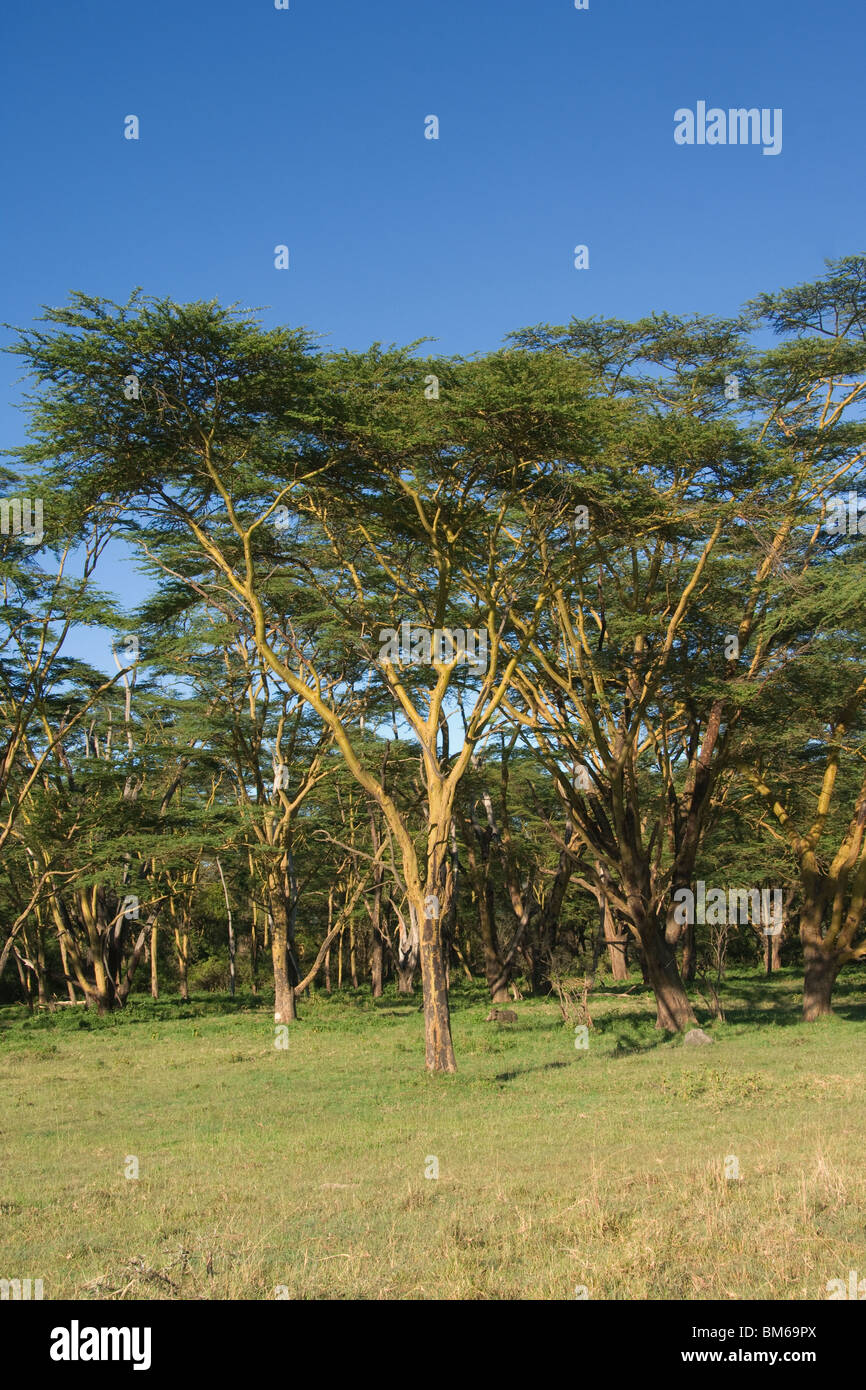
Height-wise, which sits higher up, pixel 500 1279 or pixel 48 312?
pixel 48 312

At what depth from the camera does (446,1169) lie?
766 cm

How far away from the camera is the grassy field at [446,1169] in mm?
4906

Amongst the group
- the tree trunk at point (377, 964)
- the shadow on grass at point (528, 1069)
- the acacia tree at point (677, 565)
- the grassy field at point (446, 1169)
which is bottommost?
the tree trunk at point (377, 964)

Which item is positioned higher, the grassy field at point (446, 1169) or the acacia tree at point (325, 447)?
the acacia tree at point (325, 447)

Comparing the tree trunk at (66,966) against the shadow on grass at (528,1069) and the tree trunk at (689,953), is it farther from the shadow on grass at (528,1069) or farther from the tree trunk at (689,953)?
the shadow on grass at (528,1069)

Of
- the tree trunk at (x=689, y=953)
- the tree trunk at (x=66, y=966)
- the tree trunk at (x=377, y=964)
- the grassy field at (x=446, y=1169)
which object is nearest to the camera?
the grassy field at (x=446, y=1169)

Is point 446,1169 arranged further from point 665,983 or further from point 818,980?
point 818,980

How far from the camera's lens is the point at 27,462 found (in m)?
13.2

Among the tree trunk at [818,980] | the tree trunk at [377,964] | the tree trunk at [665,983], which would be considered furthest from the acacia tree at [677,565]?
the tree trunk at [377,964]

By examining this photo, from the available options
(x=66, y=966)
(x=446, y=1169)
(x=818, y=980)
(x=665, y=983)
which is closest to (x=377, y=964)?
(x=66, y=966)

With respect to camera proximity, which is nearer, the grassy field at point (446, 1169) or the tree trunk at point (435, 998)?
the grassy field at point (446, 1169)
